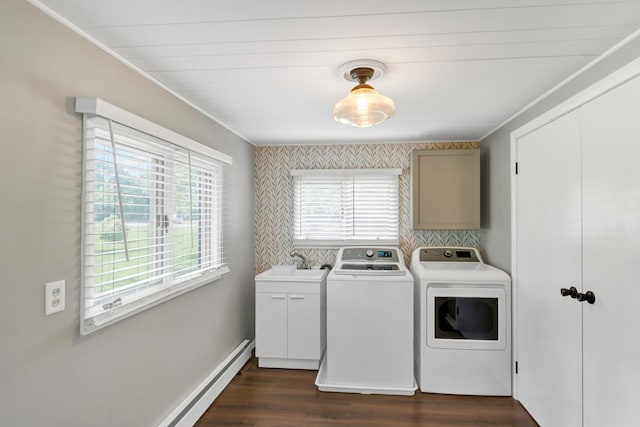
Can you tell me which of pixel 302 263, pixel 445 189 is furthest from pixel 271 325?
pixel 445 189

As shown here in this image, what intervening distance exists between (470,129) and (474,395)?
7.28 ft

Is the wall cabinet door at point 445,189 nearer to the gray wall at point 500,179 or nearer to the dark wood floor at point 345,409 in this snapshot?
the gray wall at point 500,179

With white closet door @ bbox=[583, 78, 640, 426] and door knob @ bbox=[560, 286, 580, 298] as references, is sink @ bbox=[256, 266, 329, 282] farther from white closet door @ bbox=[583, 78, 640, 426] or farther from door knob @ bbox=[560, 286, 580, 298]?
white closet door @ bbox=[583, 78, 640, 426]

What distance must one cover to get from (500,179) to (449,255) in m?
0.81

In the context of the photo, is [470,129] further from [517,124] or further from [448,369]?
[448,369]

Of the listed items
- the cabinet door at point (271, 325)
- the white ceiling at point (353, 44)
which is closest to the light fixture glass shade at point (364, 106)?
the white ceiling at point (353, 44)

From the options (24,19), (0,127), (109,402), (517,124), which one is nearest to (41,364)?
(109,402)

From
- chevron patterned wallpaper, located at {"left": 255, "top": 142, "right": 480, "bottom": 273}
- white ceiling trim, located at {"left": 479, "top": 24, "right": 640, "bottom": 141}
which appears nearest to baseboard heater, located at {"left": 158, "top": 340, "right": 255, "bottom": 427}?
chevron patterned wallpaper, located at {"left": 255, "top": 142, "right": 480, "bottom": 273}

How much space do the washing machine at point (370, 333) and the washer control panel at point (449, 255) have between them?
518 mm

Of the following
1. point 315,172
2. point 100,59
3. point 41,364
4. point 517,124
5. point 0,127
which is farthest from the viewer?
point 315,172

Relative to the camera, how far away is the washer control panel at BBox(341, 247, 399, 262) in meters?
3.24

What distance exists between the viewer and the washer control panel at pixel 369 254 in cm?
324

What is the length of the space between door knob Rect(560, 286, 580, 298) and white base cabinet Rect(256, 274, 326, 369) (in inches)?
70.5

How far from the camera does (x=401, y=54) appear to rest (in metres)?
1.56
